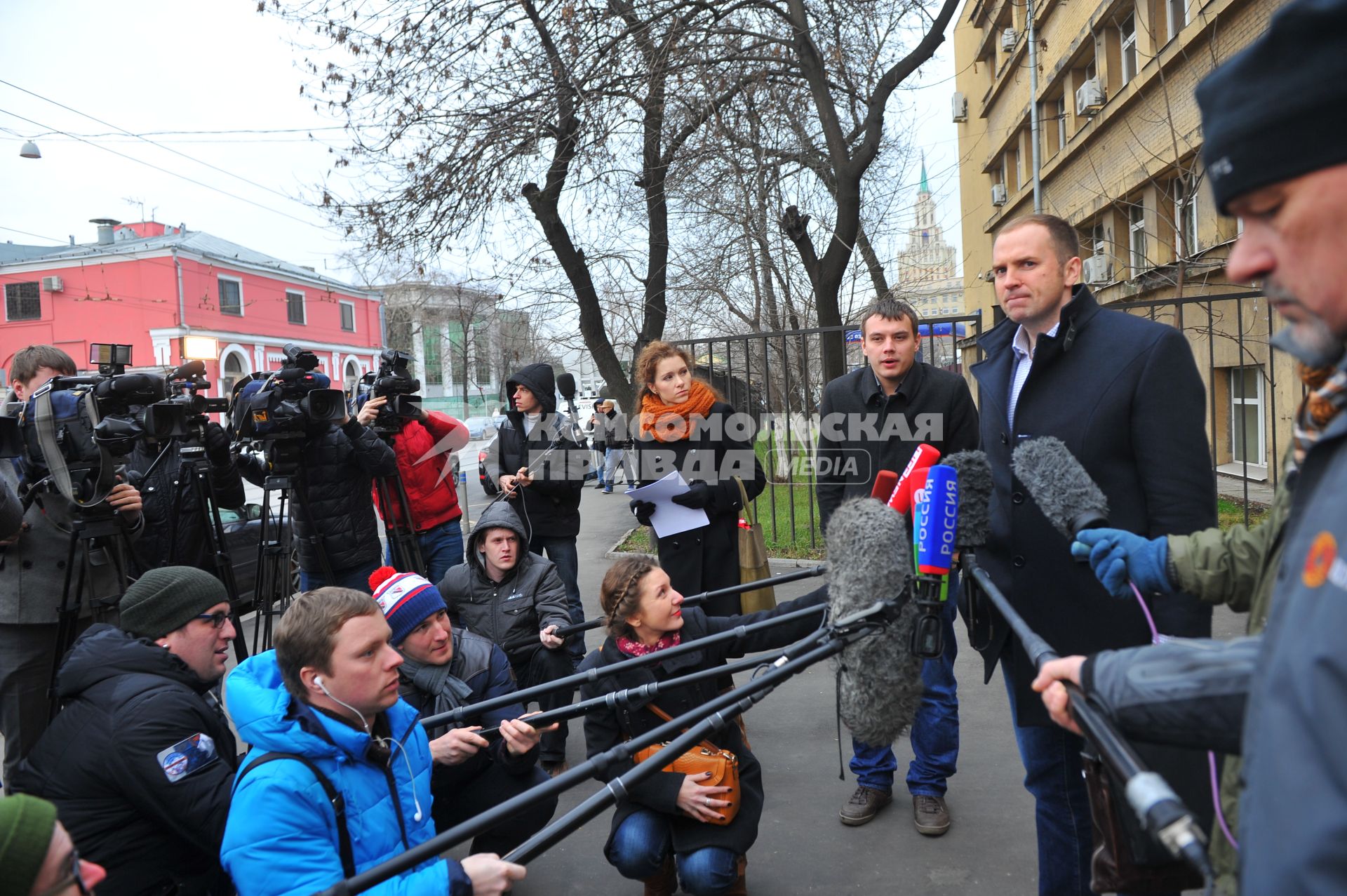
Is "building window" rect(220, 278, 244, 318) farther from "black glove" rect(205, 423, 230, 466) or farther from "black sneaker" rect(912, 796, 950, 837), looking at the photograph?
"black sneaker" rect(912, 796, 950, 837)

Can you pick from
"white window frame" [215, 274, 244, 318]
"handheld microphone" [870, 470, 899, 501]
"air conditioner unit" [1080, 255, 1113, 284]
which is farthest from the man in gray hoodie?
"white window frame" [215, 274, 244, 318]

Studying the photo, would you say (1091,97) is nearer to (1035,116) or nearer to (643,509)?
(1035,116)

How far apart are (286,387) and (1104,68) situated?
16363mm

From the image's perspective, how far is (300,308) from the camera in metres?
41.8

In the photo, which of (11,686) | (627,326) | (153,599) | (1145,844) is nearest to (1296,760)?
(1145,844)

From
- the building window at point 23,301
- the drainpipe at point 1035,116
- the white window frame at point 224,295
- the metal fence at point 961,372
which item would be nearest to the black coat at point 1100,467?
the metal fence at point 961,372

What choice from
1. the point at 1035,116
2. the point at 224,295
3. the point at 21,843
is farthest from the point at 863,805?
the point at 224,295

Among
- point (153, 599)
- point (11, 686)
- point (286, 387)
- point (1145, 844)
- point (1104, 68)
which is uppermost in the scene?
point (1104, 68)

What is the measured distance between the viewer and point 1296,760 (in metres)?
0.83

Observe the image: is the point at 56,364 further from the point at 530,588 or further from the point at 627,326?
the point at 627,326

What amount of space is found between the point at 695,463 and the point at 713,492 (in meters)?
0.19

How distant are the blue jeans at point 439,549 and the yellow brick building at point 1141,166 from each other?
498cm

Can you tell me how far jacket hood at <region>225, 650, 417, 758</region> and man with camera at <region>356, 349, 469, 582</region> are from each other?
278cm

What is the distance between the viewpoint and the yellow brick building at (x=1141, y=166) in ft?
31.4
